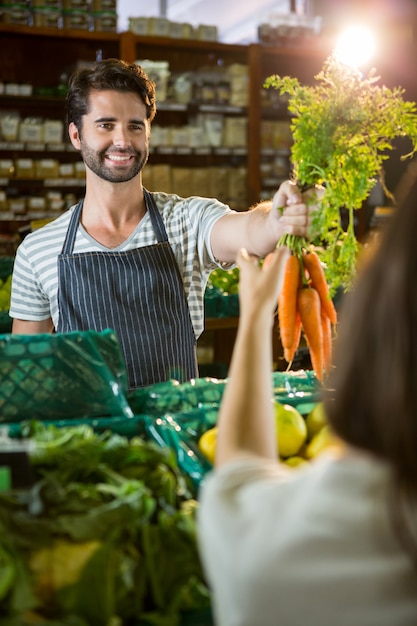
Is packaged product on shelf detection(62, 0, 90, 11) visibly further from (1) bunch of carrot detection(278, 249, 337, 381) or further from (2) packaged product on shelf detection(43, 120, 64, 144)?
(1) bunch of carrot detection(278, 249, 337, 381)

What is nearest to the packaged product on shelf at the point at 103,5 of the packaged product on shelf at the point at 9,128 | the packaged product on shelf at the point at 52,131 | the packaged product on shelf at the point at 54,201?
the packaged product on shelf at the point at 52,131

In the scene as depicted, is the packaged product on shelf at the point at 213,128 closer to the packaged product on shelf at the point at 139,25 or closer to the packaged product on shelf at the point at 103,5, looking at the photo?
the packaged product on shelf at the point at 139,25

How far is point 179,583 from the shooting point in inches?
51.8

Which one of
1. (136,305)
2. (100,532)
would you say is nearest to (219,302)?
(136,305)

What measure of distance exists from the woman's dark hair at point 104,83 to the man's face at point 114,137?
22mm

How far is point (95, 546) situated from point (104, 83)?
187 centimetres

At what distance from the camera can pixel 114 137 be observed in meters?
2.71

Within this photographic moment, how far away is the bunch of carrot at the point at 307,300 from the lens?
204 cm

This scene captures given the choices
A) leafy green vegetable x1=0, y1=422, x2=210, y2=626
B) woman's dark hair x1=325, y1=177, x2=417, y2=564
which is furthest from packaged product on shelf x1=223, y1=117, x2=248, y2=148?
woman's dark hair x1=325, y1=177, x2=417, y2=564

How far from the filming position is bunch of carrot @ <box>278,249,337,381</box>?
6.71 ft

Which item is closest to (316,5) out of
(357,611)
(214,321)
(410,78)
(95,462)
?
(410,78)

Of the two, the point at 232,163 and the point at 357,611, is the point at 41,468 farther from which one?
the point at 232,163

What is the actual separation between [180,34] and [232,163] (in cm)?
112

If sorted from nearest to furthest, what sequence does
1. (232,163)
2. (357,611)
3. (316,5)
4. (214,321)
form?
(357,611) → (214,321) → (232,163) → (316,5)
